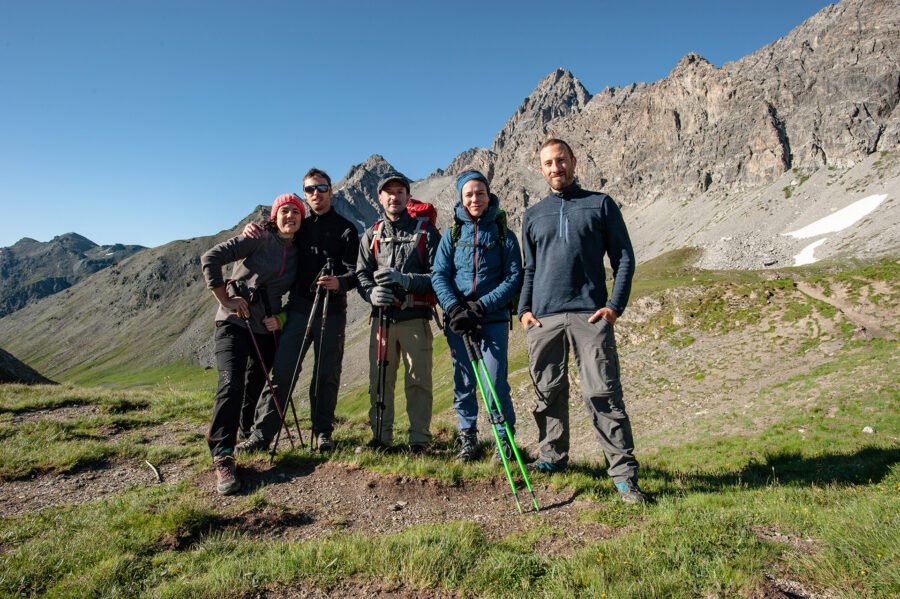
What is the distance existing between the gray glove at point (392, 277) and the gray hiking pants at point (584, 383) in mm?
2321

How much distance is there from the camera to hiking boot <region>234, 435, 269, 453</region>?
8102mm

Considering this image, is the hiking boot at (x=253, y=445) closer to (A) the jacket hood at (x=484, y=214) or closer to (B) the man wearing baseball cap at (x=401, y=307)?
(B) the man wearing baseball cap at (x=401, y=307)

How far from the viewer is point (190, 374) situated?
14138 cm

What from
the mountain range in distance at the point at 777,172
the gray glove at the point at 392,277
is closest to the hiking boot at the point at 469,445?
the gray glove at the point at 392,277

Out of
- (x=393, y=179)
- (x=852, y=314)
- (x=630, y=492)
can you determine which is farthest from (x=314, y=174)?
(x=852, y=314)

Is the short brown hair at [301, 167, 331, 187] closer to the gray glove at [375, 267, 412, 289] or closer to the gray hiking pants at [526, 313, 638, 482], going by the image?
the gray glove at [375, 267, 412, 289]

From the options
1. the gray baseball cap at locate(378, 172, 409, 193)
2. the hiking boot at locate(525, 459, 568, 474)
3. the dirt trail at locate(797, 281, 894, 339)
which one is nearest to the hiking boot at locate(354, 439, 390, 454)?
the hiking boot at locate(525, 459, 568, 474)

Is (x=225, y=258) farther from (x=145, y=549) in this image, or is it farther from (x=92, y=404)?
(x=92, y=404)

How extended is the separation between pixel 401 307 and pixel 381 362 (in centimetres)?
109

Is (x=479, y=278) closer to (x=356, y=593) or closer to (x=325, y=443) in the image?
(x=325, y=443)

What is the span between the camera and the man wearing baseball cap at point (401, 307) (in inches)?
327

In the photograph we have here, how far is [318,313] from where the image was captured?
8820 mm

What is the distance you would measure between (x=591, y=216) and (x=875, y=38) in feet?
727

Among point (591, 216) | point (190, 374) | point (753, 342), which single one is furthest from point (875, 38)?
point (190, 374)
